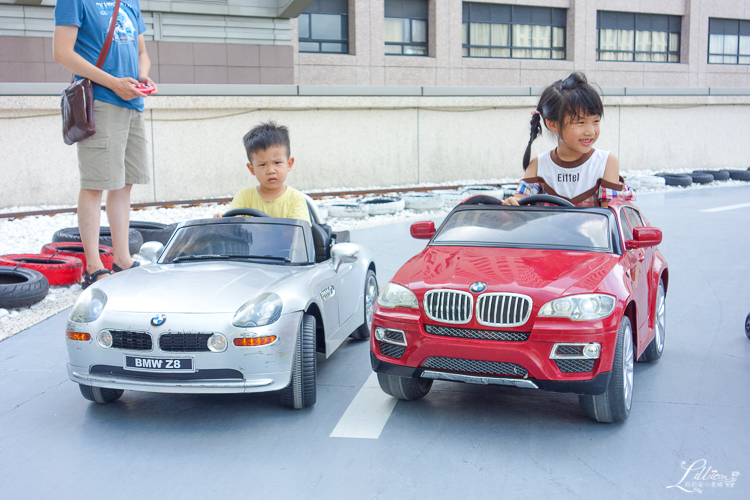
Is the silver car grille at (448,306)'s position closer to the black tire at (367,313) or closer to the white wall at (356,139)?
the black tire at (367,313)

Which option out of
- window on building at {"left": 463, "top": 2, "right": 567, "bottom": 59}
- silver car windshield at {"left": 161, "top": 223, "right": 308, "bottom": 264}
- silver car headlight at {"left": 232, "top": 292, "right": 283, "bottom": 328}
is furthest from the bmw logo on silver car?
window on building at {"left": 463, "top": 2, "right": 567, "bottom": 59}

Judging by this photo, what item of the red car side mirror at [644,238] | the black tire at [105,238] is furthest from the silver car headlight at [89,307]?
the black tire at [105,238]

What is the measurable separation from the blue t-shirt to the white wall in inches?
377

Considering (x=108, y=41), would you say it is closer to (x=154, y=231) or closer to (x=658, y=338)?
(x=154, y=231)

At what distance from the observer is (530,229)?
14.4ft

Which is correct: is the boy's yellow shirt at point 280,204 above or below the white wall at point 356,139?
below

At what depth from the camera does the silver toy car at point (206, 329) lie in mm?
3643

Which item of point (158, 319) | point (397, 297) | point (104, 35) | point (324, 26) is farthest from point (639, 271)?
point (324, 26)

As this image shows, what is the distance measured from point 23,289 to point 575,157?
482 centimetres

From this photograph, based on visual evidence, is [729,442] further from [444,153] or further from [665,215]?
[444,153]

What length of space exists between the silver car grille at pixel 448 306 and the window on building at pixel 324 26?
2292cm

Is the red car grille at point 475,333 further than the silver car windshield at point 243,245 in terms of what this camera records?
No

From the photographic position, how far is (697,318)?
5.95m

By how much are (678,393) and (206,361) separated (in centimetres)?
283
